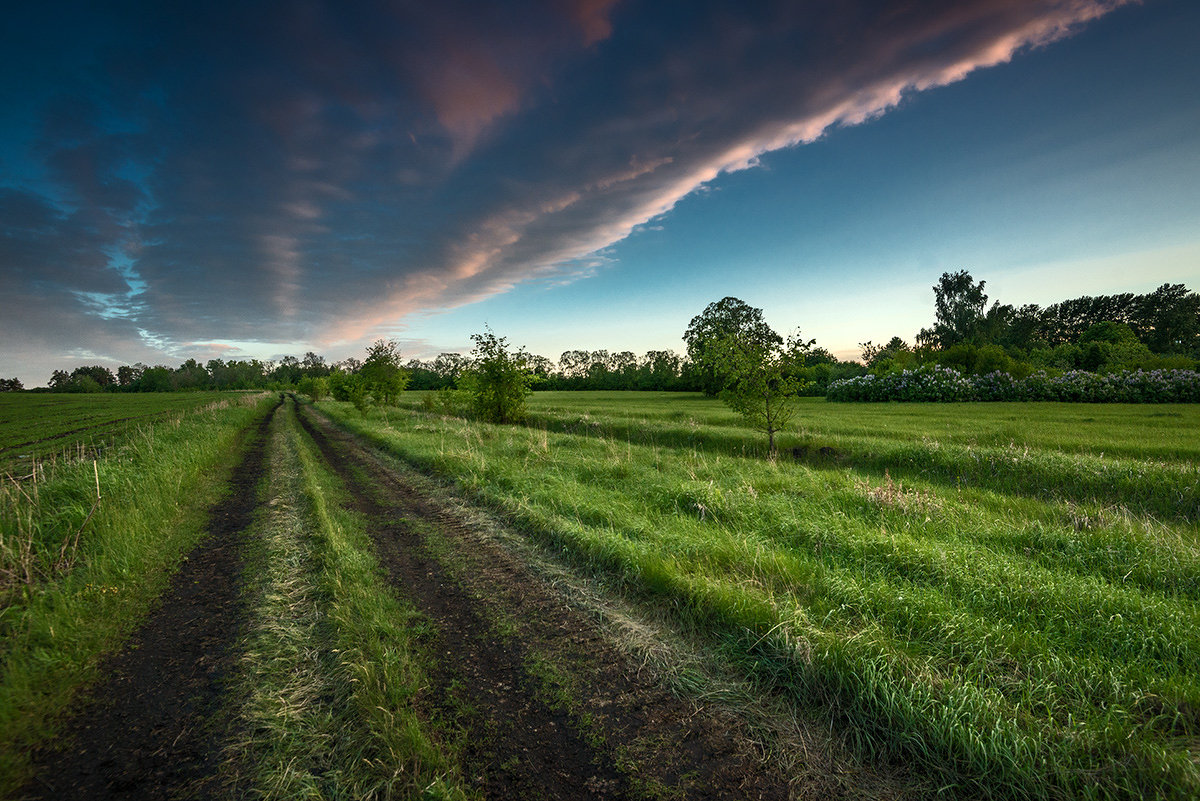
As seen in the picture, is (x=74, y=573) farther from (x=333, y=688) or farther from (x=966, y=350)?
(x=966, y=350)

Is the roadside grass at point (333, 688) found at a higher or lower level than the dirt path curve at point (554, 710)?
higher

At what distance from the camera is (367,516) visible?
31.2 ft

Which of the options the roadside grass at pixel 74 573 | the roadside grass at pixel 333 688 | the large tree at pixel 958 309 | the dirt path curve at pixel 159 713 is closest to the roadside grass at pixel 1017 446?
the roadside grass at pixel 333 688

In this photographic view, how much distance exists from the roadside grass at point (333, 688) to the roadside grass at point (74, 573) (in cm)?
130

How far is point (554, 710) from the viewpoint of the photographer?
150 inches

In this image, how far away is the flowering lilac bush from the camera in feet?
90.0

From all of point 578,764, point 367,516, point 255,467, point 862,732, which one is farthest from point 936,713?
point 255,467

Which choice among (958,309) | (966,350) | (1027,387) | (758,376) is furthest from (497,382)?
(958,309)

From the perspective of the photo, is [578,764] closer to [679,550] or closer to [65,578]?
[679,550]

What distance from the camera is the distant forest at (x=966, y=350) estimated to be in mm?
40969

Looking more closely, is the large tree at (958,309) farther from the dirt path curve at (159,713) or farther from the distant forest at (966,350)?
the dirt path curve at (159,713)

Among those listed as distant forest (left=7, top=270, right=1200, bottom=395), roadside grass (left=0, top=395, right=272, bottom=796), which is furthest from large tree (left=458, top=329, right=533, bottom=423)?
roadside grass (left=0, top=395, right=272, bottom=796)

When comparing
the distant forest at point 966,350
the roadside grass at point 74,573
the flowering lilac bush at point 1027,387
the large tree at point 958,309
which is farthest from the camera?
the large tree at point 958,309

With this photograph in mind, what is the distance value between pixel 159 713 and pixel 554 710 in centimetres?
344
